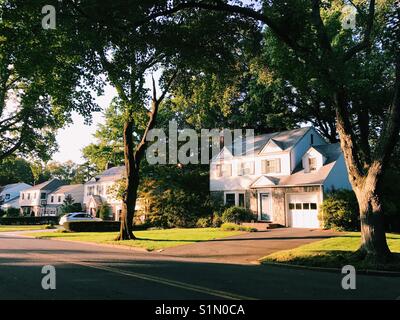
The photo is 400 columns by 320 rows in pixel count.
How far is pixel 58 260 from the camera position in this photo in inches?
536

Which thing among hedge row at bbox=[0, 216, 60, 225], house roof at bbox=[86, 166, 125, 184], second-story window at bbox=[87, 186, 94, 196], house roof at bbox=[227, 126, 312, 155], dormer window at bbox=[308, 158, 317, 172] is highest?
house roof at bbox=[227, 126, 312, 155]

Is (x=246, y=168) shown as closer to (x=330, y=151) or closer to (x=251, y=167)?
(x=251, y=167)

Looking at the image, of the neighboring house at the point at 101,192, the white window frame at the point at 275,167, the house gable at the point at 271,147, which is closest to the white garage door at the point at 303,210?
the white window frame at the point at 275,167

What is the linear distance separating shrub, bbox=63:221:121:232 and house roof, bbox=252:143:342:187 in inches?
594

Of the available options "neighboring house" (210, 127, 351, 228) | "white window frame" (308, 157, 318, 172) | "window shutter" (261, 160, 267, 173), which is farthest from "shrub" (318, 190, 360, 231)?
"window shutter" (261, 160, 267, 173)

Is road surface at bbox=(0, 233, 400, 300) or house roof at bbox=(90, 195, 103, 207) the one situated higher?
house roof at bbox=(90, 195, 103, 207)

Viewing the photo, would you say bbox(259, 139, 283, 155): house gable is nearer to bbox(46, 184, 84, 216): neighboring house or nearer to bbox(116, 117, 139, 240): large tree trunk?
bbox(116, 117, 139, 240): large tree trunk

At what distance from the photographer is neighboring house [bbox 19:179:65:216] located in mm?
75719

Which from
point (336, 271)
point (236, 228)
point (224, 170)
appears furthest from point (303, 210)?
point (336, 271)

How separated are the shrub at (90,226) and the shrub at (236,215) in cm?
1233

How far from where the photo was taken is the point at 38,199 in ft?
250

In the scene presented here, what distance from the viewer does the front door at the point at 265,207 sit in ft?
104

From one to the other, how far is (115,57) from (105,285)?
10.1 meters
